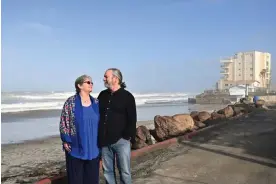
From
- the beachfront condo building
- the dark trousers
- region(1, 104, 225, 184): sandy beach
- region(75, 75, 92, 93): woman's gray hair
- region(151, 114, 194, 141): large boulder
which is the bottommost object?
region(1, 104, 225, 184): sandy beach

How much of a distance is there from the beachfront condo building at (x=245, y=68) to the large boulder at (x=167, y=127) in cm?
9034

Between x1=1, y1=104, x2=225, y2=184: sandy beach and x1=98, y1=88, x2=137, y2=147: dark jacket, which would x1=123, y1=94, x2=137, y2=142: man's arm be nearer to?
x1=98, y1=88, x2=137, y2=147: dark jacket

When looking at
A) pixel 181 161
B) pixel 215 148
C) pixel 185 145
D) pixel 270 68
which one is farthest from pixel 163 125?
pixel 270 68

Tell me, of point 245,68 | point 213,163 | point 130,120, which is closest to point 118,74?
point 130,120

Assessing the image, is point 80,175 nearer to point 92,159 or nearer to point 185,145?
point 92,159

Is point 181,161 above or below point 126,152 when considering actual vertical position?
below

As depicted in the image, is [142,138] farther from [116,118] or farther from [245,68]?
[245,68]

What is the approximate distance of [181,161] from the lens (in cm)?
730

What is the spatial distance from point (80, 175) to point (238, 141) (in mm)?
6546

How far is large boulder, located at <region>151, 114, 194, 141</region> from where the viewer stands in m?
10.7

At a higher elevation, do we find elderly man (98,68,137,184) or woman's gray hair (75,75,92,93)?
woman's gray hair (75,75,92,93)

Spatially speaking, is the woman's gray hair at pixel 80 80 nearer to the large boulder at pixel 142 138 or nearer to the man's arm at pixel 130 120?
the man's arm at pixel 130 120

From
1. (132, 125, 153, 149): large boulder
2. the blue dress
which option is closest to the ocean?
(132, 125, 153, 149): large boulder

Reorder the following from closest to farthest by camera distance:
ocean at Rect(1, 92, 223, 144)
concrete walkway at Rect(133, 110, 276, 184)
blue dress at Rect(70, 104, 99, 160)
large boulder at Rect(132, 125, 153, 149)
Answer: blue dress at Rect(70, 104, 99, 160)
concrete walkway at Rect(133, 110, 276, 184)
large boulder at Rect(132, 125, 153, 149)
ocean at Rect(1, 92, 223, 144)
